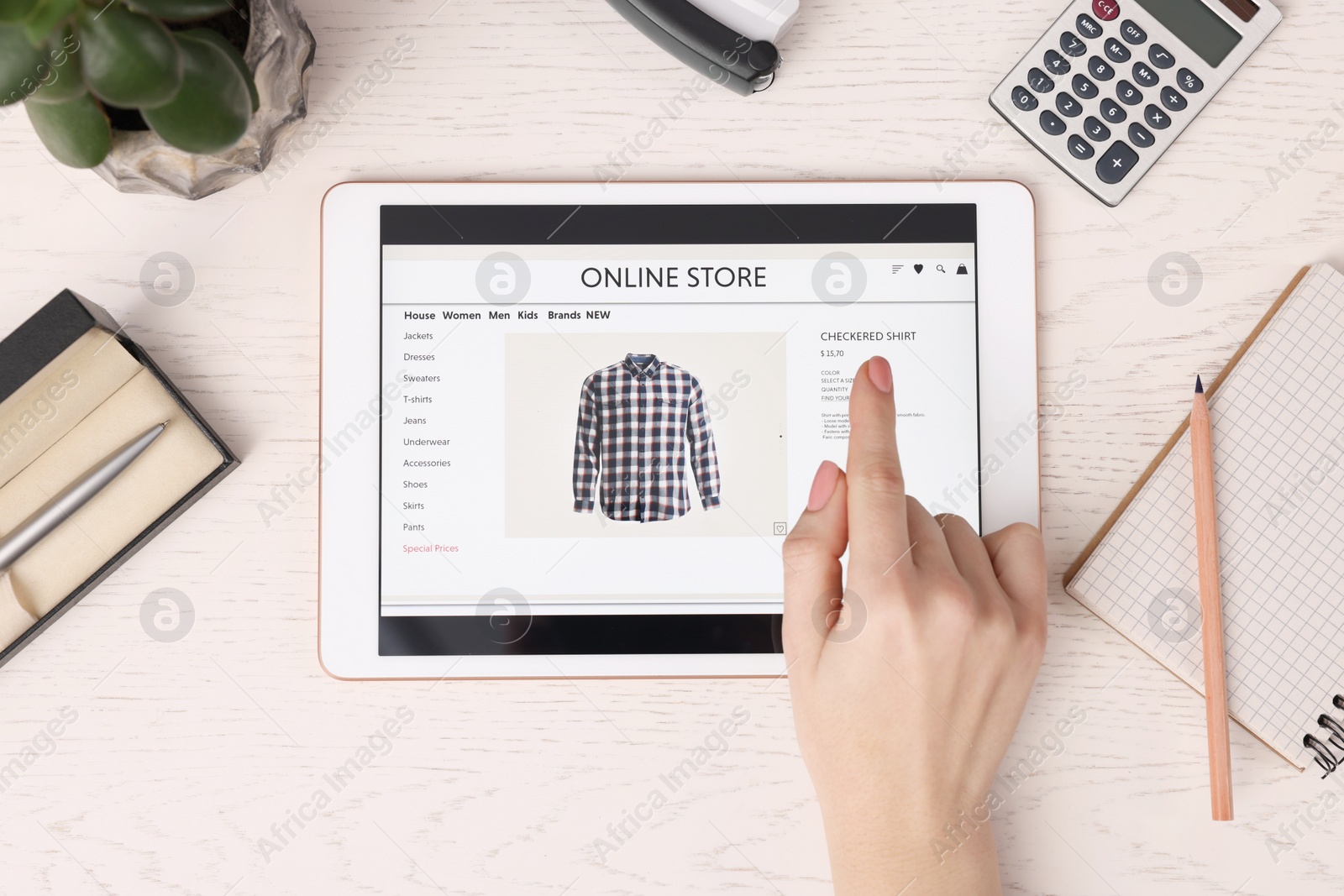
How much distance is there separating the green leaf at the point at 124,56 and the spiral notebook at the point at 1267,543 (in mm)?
597

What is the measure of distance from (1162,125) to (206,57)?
0.59 metres

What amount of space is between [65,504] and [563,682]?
0.35 metres

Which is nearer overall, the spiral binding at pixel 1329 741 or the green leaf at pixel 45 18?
the green leaf at pixel 45 18

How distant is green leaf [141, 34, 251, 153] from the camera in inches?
14.9

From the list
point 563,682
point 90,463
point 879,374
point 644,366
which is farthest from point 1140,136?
point 90,463

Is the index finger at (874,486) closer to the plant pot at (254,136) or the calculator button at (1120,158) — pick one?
the calculator button at (1120,158)

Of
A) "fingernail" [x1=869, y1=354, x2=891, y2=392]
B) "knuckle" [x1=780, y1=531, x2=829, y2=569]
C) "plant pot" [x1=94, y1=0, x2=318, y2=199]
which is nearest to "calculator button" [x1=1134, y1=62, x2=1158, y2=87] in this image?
"fingernail" [x1=869, y1=354, x2=891, y2=392]

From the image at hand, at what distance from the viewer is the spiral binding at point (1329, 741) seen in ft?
1.69

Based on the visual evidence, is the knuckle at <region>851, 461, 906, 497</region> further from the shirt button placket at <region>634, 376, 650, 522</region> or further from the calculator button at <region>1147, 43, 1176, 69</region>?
the calculator button at <region>1147, 43, 1176, 69</region>

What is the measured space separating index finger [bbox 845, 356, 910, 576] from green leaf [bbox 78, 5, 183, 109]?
378mm

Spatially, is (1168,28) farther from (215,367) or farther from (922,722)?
(215,367)

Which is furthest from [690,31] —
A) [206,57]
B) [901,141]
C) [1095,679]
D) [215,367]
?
[1095,679]

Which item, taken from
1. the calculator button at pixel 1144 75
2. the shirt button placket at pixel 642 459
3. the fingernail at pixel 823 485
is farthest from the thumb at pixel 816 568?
the calculator button at pixel 1144 75

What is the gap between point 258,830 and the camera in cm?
53
